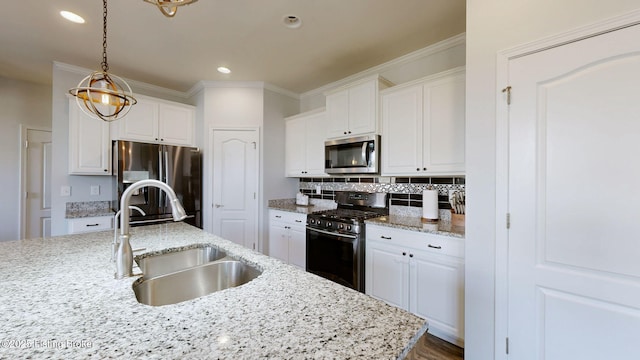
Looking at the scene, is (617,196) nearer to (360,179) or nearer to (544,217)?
(544,217)

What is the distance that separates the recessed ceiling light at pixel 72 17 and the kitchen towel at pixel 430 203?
3336mm

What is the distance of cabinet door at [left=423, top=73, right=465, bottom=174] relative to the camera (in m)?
2.18

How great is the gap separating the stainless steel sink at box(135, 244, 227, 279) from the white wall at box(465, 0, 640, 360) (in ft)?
4.98

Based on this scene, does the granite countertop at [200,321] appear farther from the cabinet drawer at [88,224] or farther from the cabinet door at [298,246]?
the cabinet drawer at [88,224]

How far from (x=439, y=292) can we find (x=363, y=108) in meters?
1.87

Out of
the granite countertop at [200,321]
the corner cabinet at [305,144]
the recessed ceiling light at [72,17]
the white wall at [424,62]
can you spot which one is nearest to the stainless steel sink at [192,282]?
the granite countertop at [200,321]

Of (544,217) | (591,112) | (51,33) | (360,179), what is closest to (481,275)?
(544,217)

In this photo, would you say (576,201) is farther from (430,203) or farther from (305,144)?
(305,144)

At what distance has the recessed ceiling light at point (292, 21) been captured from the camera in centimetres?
Answer: 219

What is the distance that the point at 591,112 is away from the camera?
4.16ft

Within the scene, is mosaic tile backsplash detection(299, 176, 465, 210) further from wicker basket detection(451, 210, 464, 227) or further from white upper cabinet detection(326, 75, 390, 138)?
white upper cabinet detection(326, 75, 390, 138)

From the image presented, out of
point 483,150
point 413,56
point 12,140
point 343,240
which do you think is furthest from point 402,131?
point 12,140

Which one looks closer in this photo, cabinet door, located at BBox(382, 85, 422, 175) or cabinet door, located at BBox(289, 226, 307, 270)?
cabinet door, located at BBox(382, 85, 422, 175)

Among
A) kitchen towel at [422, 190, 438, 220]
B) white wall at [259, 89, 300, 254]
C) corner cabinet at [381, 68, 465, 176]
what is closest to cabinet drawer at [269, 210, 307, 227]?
white wall at [259, 89, 300, 254]
